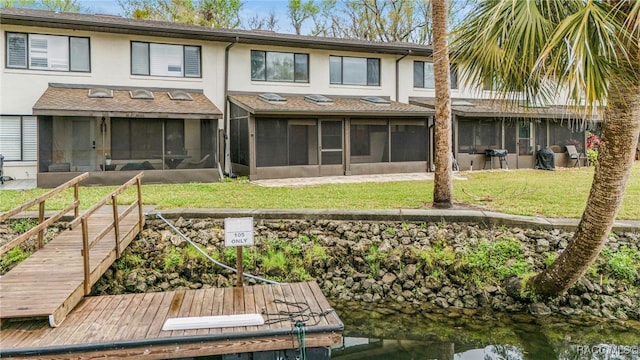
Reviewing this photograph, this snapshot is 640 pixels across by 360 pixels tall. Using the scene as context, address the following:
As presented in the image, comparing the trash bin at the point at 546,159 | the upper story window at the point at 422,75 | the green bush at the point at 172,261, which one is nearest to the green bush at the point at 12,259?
the green bush at the point at 172,261

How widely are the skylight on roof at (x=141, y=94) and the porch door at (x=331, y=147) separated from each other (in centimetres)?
543

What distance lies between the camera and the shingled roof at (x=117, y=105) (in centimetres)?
1216

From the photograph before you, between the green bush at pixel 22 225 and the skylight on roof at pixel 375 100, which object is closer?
the green bush at pixel 22 225

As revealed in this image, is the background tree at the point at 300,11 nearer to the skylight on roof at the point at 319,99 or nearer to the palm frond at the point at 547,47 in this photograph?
the skylight on roof at the point at 319,99

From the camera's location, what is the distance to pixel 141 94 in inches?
554

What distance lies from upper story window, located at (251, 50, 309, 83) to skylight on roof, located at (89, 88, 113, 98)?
4.65 metres

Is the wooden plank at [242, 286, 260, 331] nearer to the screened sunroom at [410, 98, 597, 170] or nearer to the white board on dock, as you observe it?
the white board on dock

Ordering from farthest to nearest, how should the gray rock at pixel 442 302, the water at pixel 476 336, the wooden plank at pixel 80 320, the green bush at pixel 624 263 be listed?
the green bush at pixel 624 263 → the gray rock at pixel 442 302 → the water at pixel 476 336 → the wooden plank at pixel 80 320

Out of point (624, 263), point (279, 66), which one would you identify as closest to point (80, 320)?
point (624, 263)

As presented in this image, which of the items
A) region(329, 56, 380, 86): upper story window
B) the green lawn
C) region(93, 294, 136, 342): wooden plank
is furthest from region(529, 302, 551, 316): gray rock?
region(329, 56, 380, 86): upper story window

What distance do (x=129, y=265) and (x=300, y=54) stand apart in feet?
37.0

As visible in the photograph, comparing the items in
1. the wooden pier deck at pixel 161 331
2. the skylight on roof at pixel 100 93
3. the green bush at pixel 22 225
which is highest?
the skylight on roof at pixel 100 93

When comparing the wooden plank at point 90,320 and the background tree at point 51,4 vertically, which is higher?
the background tree at point 51,4

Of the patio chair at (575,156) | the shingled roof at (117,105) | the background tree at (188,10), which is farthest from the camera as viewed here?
the background tree at (188,10)
